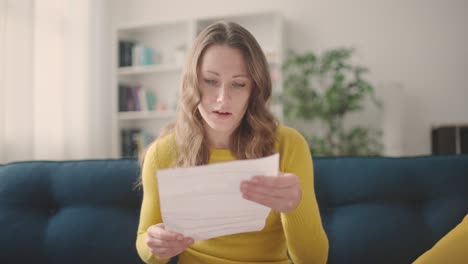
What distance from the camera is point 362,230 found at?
4.13ft

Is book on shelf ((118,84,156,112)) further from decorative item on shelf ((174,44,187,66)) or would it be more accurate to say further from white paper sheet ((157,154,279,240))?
white paper sheet ((157,154,279,240))

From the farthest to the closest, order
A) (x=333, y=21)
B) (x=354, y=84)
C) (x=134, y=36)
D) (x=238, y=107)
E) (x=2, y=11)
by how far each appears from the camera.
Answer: (x=134, y=36)
(x=333, y=21)
(x=354, y=84)
(x=2, y=11)
(x=238, y=107)

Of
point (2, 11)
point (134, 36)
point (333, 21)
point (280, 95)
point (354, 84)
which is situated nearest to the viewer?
point (2, 11)

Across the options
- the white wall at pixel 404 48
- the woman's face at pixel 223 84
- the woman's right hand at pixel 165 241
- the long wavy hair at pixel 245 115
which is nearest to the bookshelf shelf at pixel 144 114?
the white wall at pixel 404 48

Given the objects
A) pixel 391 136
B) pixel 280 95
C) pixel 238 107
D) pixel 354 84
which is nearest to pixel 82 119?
pixel 280 95

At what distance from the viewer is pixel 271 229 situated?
47.1 inches

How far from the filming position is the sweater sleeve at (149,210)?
3.64 ft

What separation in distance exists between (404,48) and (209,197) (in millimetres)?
3817

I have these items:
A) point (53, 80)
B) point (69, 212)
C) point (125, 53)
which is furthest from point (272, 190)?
point (125, 53)

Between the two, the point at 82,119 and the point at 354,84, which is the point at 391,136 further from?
the point at 82,119

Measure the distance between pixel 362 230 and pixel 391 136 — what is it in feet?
9.22

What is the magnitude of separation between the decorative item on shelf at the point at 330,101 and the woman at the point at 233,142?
2580mm

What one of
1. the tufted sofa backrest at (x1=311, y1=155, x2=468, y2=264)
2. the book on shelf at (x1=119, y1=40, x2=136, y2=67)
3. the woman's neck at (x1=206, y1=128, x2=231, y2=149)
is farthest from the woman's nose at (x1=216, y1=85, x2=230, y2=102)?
the book on shelf at (x1=119, y1=40, x2=136, y2=67)

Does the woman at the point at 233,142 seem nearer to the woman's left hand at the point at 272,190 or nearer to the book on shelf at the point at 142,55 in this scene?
the woman's left hand at the point at 272,190
